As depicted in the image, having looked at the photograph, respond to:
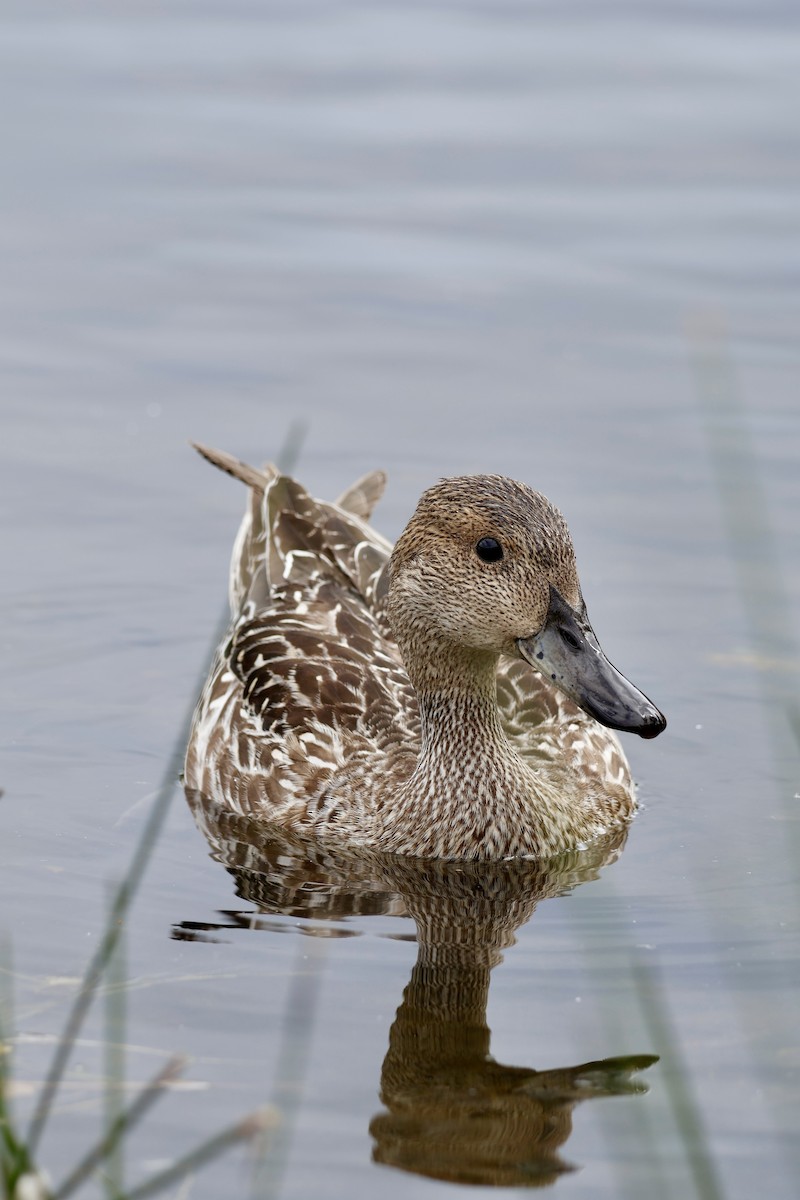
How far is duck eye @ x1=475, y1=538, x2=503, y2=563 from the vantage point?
7.70 m

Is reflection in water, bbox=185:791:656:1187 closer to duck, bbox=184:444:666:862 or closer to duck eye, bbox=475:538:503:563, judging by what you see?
duck, bbox=184:444:666:862

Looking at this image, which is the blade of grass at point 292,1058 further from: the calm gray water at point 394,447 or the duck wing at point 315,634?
the duck wing at point 315,634

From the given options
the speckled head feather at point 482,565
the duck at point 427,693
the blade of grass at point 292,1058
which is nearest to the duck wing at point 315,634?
the duck at point 427,693

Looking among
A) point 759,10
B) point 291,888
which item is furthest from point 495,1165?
point 759,10

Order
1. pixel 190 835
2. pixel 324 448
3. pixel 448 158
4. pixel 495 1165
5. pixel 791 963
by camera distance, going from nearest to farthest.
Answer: pixel 495 1165 < pixel 791 963 < pixel 190 835 < pixel 324 448 < pixel 448 158

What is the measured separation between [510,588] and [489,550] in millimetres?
177

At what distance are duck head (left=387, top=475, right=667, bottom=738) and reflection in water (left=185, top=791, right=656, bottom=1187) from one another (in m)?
0.79

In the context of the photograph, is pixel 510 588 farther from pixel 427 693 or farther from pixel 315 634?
pixel 315 634

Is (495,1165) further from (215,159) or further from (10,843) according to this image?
(215,159)

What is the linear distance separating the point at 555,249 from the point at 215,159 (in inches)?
103

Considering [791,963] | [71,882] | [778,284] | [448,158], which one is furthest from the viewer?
[448,158]

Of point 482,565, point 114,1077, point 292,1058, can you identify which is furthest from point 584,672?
point 114,1077

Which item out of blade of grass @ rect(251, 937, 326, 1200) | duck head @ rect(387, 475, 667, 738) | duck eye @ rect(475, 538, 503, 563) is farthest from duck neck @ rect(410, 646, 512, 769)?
blade of grass @ rect(251, 937, 326, 1200)

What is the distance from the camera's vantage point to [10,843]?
26.0 ft
